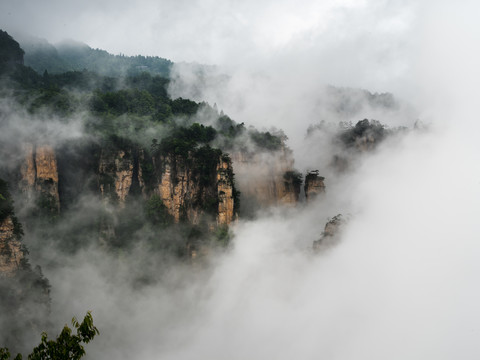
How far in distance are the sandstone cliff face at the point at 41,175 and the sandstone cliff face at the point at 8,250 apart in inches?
540

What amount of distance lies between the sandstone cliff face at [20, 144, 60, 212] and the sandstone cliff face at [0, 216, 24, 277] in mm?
13713

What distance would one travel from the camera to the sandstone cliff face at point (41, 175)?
4409cm

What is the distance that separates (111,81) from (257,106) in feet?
120

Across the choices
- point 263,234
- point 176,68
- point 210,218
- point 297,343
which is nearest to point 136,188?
point 210,218

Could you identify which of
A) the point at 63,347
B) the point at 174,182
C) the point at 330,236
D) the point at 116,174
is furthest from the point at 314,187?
the point at 63,347

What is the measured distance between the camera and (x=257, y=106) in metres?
94.5

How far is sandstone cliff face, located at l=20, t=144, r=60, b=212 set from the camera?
44094mm

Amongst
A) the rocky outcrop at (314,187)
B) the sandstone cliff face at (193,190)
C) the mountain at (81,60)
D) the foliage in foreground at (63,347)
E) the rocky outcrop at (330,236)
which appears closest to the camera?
the foliage in foreground at (63,347)

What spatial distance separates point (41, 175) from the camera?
44.8m

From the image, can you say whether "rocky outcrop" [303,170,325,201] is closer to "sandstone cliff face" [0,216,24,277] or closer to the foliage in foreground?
"sandstone cliff face" [0,216,24,277]

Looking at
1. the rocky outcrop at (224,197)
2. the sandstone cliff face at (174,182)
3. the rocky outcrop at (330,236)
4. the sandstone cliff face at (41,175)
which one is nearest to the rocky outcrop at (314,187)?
the rocky outcrop at (330,236)

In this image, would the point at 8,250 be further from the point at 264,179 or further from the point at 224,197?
the point at 264,179

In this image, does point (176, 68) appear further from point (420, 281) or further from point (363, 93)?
point (420, 281)

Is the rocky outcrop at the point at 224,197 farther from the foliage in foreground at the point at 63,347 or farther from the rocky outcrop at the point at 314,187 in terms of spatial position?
the foliage in foreground at the point at 63,347
